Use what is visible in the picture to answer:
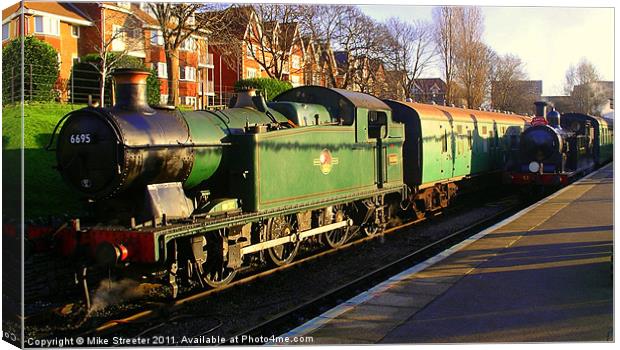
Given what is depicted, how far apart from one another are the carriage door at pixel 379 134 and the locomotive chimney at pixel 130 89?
5.91 metres

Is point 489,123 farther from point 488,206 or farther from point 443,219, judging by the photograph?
point 443,219

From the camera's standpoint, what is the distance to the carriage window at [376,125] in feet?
42.7

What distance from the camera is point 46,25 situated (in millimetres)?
8211

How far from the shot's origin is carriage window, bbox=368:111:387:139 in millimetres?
13023

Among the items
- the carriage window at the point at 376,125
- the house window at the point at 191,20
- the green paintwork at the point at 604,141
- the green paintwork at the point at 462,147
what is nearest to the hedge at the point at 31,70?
the house window at the point at 191,20

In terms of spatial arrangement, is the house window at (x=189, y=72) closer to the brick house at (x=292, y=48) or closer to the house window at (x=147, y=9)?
the brick house at (x=292, y=48)

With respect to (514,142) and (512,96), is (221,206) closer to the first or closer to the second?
(512,96)

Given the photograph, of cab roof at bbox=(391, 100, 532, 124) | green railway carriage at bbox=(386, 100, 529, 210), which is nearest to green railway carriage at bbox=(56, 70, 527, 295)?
green railway carriage at bbox=(386, 100, 529, 210)

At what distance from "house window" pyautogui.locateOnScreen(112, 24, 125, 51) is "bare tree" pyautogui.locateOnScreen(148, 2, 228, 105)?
1.34 m

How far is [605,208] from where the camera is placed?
1341cm

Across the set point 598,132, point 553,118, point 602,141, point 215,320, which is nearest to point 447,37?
point 215,320

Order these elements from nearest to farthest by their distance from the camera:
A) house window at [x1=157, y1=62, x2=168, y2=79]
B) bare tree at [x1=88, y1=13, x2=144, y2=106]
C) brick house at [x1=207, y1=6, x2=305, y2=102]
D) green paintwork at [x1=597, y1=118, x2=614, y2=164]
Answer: brick house at [x1=207, y1=6, x2=305, y2=102] < bare tree at [x1=88, y1=13, x2=144, y2=106] < house window at [x1=157, y1=62, x2=168, y2=79] < green paintwork at [x1=597, y1=118, x2=614, y2=164]

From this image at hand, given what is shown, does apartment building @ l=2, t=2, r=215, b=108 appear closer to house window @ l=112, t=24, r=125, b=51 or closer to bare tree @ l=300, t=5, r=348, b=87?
house window @ l=112, t=24, r=125, b=51

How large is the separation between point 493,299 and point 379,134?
19.9ft
